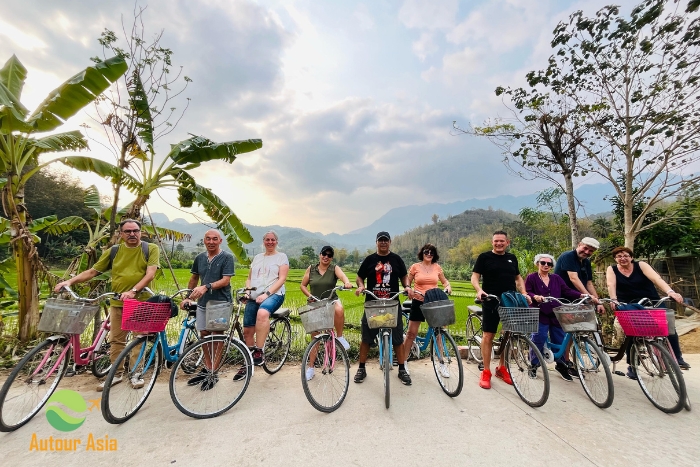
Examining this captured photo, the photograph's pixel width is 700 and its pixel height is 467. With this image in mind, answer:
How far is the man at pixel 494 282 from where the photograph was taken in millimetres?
3332

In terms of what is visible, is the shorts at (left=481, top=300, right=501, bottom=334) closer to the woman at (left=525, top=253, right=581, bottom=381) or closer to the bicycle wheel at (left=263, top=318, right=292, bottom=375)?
the woman at (left=525, top=253, right=581, bottom=381)

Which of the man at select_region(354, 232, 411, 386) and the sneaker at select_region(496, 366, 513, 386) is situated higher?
the man at select_region(354, 232, 411, 386)

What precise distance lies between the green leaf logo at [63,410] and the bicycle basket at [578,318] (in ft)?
14.9

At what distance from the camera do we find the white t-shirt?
11.3ft

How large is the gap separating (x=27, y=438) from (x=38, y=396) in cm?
48

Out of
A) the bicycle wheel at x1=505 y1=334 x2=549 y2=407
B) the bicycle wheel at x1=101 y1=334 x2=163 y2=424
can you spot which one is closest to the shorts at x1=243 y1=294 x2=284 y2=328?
the bicycle wheel at x1=101 y1=334 x2=163 y2=424

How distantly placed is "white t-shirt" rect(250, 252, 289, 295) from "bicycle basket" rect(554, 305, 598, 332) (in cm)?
304

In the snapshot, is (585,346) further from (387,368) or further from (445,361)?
(387,368)

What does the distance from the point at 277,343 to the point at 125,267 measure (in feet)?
6.40

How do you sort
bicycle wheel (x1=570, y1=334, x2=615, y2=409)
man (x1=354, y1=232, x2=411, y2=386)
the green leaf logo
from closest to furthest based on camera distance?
the green leaf logo < bicycle wheel (x1=570, y1=334, x2=615, y2=409) < man (x1=354, y1=232, x2=411, y2=386)

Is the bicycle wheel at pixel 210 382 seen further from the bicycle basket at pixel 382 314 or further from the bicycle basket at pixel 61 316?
the bicycle basket at pixel 382 314

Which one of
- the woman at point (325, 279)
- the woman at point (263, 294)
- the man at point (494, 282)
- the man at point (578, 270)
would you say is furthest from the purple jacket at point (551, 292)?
the woman at point (263, 294)

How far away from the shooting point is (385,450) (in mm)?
2146

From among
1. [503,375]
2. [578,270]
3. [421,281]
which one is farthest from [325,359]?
[578,270]
